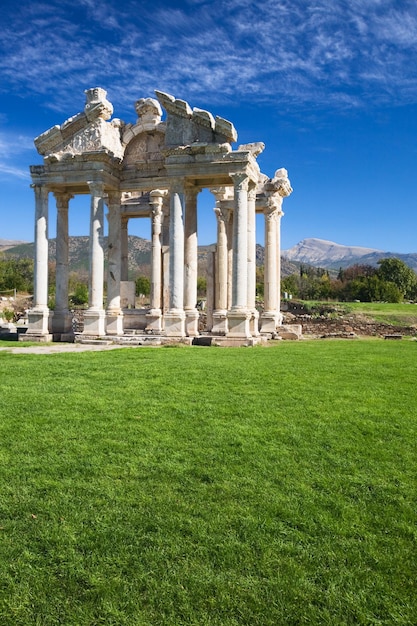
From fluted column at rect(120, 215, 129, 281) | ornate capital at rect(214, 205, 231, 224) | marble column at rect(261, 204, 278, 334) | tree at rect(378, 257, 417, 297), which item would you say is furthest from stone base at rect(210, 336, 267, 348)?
tree at rect(378, 257, 417, 297)

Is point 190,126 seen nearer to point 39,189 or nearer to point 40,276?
point 39,189

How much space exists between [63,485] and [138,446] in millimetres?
1313

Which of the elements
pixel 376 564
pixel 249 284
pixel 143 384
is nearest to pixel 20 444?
pixel 143 384

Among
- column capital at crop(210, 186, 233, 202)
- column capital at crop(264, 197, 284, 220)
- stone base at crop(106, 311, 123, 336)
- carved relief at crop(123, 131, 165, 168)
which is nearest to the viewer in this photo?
carved relief at crop(123, 131, 165, 168)

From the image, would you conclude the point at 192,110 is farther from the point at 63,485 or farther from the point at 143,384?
the point at 63,485

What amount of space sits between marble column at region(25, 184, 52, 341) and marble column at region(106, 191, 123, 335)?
2744 millimetres

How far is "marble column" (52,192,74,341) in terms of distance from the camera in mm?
24250

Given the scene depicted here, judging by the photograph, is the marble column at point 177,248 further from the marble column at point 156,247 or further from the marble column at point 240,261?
the marble column at point 156,247

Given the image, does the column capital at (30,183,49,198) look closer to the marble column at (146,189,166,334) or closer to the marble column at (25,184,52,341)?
the marble column at (25,184,52,341)

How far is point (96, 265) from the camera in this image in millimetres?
23203

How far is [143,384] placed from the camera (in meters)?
10.5

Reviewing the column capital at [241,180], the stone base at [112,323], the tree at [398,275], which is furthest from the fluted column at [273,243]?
the tree at [398,275]

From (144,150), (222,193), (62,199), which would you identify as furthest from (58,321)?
(222,193)

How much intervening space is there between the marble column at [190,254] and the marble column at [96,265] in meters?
3.62
